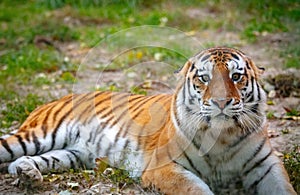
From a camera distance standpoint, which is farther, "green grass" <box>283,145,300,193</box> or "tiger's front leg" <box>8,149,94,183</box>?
"tiger's front leg" <box>8,149,94,183</box>

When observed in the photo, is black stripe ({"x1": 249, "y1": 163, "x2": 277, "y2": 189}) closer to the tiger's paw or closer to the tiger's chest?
the tiger's chest

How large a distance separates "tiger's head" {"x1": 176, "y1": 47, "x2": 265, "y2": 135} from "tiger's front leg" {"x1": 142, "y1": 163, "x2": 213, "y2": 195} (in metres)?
0.30

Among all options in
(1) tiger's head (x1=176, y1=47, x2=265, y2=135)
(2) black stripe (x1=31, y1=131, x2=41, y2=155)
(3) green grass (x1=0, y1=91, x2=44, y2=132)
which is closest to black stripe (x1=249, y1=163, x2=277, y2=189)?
(1) tiger's head (x1=176, y1=47, x2=265, y2=135)

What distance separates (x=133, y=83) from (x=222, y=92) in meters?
3.14

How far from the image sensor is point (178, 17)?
9023 millimetres

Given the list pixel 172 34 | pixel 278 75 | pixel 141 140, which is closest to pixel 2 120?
pixel 141 140

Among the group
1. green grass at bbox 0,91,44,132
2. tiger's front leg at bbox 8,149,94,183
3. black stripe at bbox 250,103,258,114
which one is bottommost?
tiger's front leg at bbox 8,149,94,183

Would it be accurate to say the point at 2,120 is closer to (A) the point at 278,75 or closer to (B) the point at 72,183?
(B) the point at 72,183

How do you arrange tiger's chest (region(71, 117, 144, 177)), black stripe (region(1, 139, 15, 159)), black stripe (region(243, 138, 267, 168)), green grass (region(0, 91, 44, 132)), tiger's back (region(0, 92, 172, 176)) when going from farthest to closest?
1. green grass (region(0, 91, 44, 132))
2. black stripe (region(1, 139, 15, 159))
3. tiger's back (region(0, 92, 172, 176))
4. tiger's chest (region(71, 117, 144, 177))
5. black stripe (region(243, 138, 267, 168))

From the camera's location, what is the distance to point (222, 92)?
12.1ft

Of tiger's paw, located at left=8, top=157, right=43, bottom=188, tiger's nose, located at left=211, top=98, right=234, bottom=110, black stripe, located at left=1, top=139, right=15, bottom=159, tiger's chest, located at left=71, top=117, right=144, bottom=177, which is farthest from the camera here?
black stripe, located at left=1, top=139, right=15, bottom=159

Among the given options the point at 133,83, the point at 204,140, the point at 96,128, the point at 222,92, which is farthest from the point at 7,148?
the point at 133,83

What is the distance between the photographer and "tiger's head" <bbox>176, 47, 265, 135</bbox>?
145 inches

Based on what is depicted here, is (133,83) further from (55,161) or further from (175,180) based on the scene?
(175,180)
